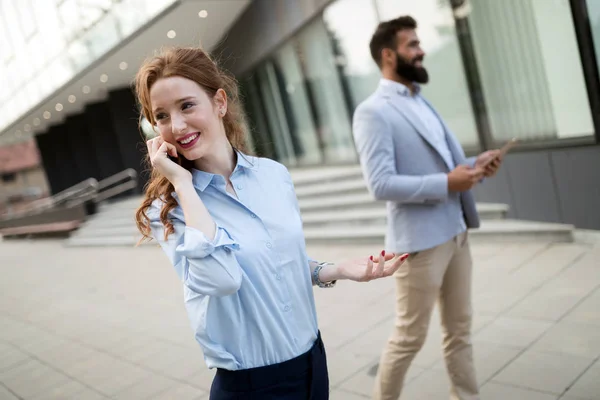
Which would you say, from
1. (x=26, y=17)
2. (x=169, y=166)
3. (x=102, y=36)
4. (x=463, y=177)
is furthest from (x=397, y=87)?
(x=26, y=17)

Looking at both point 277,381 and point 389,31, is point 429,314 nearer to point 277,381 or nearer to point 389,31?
point 277,381

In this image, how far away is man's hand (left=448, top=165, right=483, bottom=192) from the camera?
234 centimetres

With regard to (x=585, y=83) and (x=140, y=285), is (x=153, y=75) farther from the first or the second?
(x=140, y=285)

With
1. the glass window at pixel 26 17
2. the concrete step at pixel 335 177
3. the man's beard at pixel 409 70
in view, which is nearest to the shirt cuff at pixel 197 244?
the man's beard at pixel 409 70

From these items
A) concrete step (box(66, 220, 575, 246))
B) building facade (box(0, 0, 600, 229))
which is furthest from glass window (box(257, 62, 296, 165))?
concrete step (box(66, 220, 575, 246))

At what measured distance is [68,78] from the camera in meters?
15.2

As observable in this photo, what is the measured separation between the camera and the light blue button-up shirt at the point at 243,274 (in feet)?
4.48

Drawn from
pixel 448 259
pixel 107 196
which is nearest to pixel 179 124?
pixel 448 259

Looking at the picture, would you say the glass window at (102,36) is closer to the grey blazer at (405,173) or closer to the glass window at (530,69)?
the glass window at (530,69)

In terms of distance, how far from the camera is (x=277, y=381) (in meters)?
1.51

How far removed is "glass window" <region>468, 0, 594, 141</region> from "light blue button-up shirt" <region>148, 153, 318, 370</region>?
4813 mm

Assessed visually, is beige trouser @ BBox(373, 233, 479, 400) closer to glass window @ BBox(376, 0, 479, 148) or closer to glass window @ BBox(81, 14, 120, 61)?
glass window @ BBox(376, 0, 479, 148)

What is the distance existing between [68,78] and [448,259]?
15.3 meters

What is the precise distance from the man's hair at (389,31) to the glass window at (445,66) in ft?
15.6
